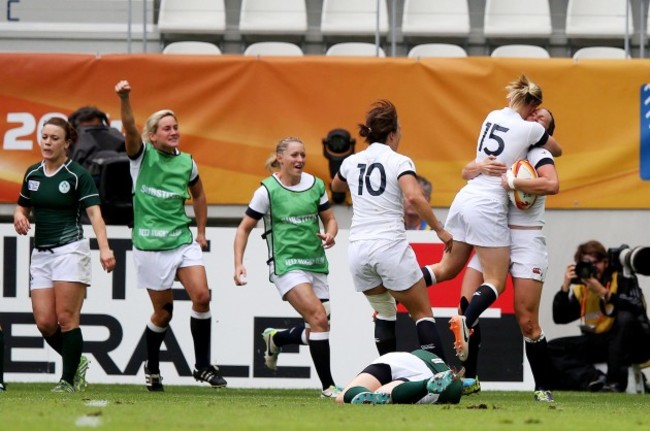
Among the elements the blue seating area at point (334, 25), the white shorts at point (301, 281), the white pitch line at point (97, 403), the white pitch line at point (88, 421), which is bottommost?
the white pitch line at point (97, 403)

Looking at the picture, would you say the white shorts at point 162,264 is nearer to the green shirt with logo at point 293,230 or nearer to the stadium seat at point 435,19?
the green shirt with logo at point 293,230

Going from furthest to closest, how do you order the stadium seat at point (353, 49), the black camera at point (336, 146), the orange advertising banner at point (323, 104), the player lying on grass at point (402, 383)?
the stadium seat at point (353, 49) → the orange advertising banner at point (323, 104) → the black camera at point (336, 146) → the player lying on grass at point (402, 383)

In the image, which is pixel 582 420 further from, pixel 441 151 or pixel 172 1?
pixel 172 1

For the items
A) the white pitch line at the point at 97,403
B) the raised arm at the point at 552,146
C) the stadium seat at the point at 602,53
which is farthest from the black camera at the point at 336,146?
the white pitch line at the point at 97,403

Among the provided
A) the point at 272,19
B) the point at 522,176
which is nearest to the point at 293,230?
the point at 522,176

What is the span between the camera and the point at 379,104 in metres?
9.12

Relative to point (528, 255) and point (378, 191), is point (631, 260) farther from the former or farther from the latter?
point (378, 191)

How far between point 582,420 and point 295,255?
11.2ft

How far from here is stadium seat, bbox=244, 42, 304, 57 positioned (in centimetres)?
1558

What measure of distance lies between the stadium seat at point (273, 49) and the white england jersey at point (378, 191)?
262 inches

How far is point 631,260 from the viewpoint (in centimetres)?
1128

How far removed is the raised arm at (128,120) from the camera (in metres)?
9.57

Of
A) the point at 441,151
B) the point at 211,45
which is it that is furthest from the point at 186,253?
the point at 211,45

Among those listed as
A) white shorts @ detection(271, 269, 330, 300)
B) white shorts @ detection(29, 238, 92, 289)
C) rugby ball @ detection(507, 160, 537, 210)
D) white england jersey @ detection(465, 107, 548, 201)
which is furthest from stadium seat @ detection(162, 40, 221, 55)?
rugby ball @ detection(507, 160, 537, 210)
